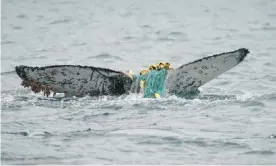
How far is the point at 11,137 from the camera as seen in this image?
12.4 m

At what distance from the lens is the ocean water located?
459 inches

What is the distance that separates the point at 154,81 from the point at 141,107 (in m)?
1.11

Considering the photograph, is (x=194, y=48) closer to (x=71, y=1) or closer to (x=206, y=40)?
(x=206, y=40)

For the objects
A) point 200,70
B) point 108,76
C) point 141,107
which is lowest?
point 141,107

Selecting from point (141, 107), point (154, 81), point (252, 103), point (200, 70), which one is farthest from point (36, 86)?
point (252, 103)

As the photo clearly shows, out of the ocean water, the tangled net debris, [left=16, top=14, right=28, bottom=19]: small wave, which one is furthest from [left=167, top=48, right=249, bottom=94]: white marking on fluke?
[left=16, top=14, right=28, bottom=19]: small wave

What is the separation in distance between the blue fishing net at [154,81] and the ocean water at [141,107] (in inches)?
11.6

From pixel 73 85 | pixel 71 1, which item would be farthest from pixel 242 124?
pixel 71 1

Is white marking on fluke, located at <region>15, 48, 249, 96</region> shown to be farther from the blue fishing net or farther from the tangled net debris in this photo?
the blue fishing net

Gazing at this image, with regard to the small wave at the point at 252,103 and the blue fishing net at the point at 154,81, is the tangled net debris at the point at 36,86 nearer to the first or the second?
the blue fishing net at the point at 154,81

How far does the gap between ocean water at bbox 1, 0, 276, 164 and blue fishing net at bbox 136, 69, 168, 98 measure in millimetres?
295

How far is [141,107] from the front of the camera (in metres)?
14.8

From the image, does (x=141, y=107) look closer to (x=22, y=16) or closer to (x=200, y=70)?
(x=200, y=70)

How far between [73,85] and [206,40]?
46.6 feet
